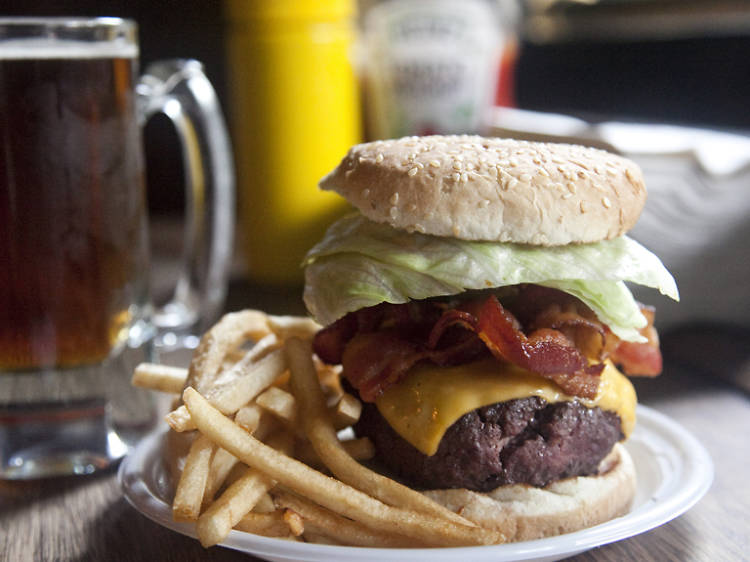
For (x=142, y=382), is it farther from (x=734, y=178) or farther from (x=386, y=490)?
(x=734, y=178)

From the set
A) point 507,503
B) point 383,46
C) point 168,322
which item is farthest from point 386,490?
point 383,46

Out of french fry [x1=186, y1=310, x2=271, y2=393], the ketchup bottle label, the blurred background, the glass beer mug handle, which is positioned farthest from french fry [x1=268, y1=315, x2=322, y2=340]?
the ketchup bottle label

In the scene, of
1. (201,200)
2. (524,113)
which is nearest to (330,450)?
(201,200)

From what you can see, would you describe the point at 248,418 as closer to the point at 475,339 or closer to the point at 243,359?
the point at 243,359

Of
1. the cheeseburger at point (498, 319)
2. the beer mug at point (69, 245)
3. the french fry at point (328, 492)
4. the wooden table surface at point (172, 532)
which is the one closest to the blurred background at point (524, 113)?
the wooden table surface at point (172, 532)

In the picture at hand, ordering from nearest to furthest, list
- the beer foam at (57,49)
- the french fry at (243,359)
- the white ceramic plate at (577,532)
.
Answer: the white ceramic plate at (577,532) < the french fry at (243,359) < the beer foam at (57,49)

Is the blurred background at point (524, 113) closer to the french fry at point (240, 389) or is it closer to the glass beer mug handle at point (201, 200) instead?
the glass beer mug handle at point (201, 200)

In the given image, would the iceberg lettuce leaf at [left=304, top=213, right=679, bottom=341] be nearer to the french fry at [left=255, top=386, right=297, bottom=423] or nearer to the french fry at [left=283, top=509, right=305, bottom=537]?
the french fry at [left=255, top=386, right=297, bottom=423]

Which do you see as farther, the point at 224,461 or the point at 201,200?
the point at 201,200
